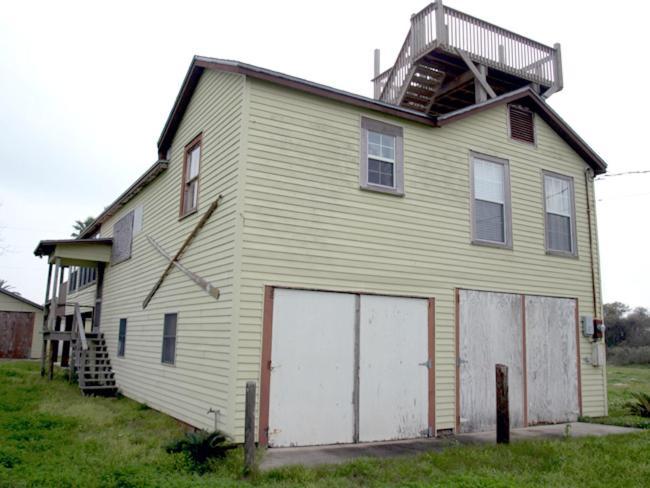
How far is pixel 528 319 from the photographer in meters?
11.5

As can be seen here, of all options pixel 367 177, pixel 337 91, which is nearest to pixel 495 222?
pixel 367 177

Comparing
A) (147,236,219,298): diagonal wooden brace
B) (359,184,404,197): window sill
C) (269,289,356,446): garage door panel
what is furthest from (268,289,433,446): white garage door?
(359,184,404,197): window sill

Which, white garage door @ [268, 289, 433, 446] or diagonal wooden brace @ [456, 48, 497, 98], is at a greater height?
diagonal wooden brace @ [456, 48, 497, 98]

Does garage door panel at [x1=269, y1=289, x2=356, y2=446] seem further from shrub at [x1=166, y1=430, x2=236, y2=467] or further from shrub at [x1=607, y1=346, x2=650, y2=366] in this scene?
shrub at [x1=607, y1=346, x2=650, y2=366]

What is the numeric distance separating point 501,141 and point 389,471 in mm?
7575

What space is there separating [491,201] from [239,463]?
7307 mm

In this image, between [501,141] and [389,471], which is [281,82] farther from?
[389,471]

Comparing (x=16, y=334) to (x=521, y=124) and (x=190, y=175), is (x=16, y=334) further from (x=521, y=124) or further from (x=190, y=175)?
(x=521, y=124)

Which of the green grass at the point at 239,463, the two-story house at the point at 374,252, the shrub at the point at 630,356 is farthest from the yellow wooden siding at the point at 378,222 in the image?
the shrub at the point at 630,356

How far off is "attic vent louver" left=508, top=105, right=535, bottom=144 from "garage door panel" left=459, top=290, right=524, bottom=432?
3549 millimetres

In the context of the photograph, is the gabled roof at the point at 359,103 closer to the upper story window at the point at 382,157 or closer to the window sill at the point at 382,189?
the upper story window at the point at 382,157

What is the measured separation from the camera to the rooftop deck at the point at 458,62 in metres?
12.5

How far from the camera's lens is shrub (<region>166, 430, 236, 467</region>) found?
7.27 metres

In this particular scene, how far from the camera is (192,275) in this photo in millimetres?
10141
